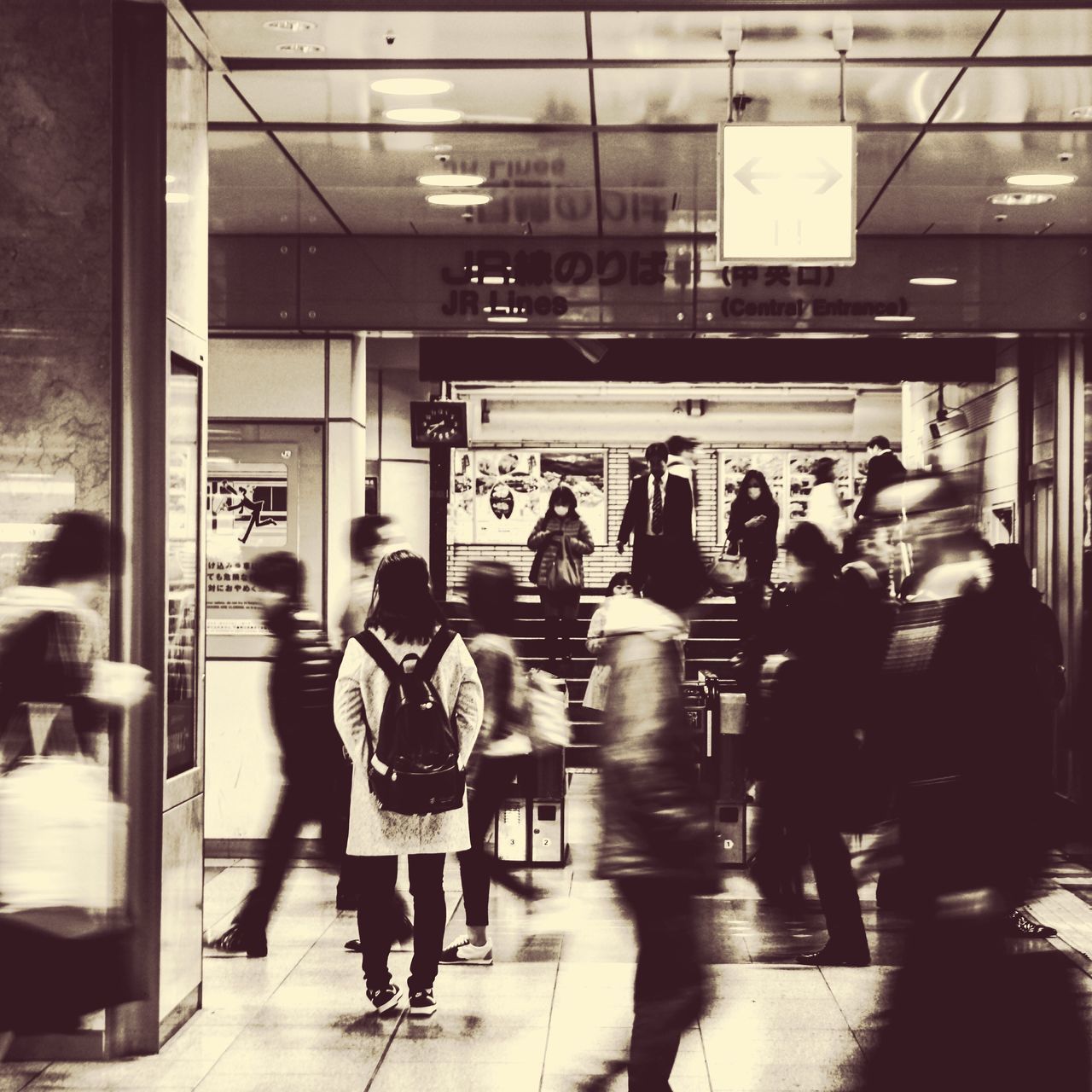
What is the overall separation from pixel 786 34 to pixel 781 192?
67 centimetres

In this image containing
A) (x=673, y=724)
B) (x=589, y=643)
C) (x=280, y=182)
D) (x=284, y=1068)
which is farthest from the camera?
(x=589, y=643)

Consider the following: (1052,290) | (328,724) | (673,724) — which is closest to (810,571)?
(328,724)

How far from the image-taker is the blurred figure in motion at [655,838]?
4203 millimetres

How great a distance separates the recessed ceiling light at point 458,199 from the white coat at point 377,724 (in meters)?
3.89

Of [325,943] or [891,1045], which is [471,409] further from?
[891,1045]

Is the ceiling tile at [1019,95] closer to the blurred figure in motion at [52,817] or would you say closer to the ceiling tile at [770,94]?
the ceiling tile at [770,94]

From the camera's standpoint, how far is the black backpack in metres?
5.68

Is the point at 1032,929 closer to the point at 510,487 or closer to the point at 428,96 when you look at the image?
the point at 428,96

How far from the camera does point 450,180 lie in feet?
28.4

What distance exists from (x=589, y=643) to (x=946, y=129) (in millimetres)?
3739

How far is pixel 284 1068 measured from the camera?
538cm

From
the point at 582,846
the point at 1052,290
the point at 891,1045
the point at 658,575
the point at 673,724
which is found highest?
the point at 1052,290

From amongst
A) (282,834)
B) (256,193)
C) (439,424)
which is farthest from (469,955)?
(439,424)

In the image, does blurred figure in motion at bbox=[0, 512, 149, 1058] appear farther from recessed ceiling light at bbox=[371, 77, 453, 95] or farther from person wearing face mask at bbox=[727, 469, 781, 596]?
person wearing face mask at bbox=[727, 469, 781, 596]
